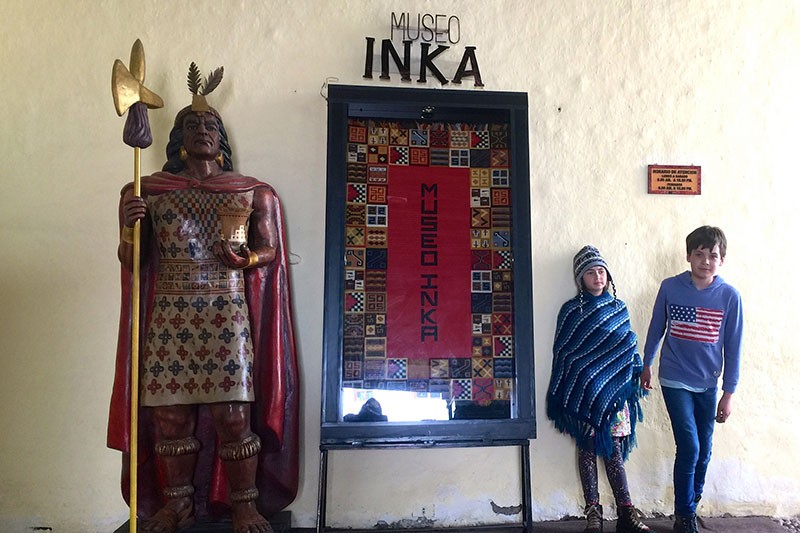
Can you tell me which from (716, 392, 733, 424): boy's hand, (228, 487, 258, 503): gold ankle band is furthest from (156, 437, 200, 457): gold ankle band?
(716, 392, 733, 424): boy's hand

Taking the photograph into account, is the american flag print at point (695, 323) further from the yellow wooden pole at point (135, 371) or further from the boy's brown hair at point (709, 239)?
the yellow wooden pole at point (135, 371)

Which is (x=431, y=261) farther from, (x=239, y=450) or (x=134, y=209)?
(x=134, y=209)

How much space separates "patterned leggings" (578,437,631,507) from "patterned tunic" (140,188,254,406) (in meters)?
1.62

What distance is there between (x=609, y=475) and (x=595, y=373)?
1.65 feet

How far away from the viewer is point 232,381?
7.48 feet

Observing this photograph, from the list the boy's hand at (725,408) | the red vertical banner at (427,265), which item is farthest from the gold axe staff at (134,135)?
the boy's hand at (725,408)

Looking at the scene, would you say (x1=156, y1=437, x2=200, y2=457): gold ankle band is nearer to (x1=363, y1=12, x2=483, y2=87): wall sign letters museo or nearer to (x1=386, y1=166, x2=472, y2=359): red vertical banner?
(x1=386, y1=166, x2=472, y2=359): red vertical banner

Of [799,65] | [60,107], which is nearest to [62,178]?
[60,107]

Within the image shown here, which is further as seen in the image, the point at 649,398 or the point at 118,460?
the point at 649,398

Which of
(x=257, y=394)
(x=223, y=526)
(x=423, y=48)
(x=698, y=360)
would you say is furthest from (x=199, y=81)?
(x=698, y=360)

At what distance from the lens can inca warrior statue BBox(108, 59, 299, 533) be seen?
229cm

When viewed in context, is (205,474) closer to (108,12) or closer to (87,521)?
(87,521)

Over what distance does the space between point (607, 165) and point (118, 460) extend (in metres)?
2.86

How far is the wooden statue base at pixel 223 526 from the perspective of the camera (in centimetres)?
230
